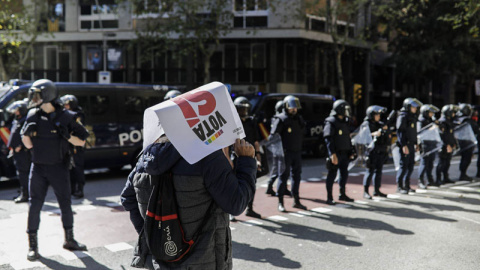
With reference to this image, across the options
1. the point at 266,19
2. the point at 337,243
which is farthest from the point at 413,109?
the point at 266,19

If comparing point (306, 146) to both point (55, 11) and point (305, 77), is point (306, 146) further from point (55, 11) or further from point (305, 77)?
point (55, 11)

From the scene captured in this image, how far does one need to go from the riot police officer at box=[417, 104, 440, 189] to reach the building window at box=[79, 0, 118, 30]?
21.5 metres

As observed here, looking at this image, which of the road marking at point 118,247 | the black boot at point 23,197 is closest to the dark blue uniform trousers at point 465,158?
the road marking at point 118,247

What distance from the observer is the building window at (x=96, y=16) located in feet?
92.9

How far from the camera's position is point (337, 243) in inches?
240

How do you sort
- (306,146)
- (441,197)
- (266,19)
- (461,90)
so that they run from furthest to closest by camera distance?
(461,90) → (266,19) → (306,146) → (441,197)

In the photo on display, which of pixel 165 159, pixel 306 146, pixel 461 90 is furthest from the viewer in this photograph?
pixel 461 90

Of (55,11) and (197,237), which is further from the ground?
(55,11)

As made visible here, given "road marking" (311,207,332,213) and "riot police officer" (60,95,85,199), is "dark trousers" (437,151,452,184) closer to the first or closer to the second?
"road marking" (311,207,332,213)

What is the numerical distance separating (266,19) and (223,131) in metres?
24.6

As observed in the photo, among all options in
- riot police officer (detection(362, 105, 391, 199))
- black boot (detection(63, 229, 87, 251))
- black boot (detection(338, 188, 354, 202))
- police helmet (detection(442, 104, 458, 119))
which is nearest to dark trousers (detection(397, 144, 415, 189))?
riot police officer (detection(362, 105, 391, 199))

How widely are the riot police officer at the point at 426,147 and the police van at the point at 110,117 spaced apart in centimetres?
648

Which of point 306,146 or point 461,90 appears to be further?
point 461,90

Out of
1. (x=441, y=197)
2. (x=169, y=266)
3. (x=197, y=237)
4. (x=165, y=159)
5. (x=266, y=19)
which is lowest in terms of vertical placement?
(x=441, y=197)
